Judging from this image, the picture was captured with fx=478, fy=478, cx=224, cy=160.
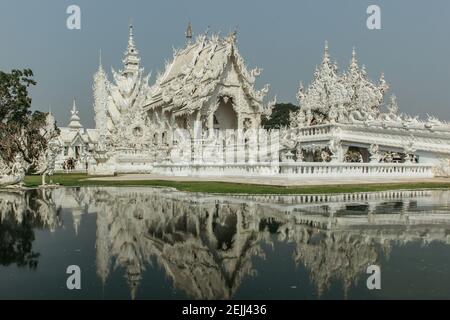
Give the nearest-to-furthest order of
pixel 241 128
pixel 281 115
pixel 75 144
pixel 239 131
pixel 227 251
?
pixel 227 251, pixel 239 131, pixel 241 128, pixel 75 144, pixel 281 115

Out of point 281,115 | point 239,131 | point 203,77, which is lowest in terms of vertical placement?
point 239,131

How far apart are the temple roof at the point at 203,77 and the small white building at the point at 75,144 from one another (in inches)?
497

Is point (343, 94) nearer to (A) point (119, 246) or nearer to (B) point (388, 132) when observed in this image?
(B) point (388, 132)

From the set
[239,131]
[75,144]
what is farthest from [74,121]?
[239,131]

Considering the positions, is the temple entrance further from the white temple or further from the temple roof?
the temple roof

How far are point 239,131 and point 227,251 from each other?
1083 inches

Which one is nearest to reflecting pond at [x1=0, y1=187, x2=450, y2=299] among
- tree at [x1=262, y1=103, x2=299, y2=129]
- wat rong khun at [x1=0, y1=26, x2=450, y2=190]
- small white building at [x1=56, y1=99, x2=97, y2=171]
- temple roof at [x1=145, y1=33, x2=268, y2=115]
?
wat rong khun at [x1=0, y1=26, x2=450, y2=190]

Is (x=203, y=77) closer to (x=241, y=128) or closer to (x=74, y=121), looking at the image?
(x=241, y=128)

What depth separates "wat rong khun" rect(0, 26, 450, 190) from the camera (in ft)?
76.4

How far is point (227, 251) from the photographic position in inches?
268

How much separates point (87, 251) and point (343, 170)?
632 inches

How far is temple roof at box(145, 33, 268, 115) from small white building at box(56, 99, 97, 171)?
12.6 metres

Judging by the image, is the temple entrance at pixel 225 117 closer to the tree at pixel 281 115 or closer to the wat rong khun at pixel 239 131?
the wat rong khun at pixel 239 131
